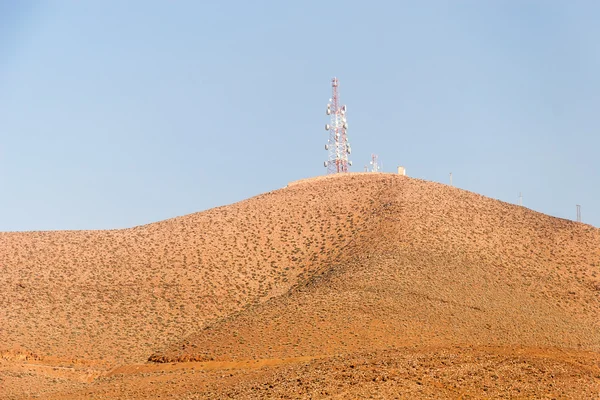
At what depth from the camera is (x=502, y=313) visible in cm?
4572

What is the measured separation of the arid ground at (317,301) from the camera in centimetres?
3266

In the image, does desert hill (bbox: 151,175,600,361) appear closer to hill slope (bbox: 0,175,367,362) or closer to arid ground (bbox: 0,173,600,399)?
arid ground (bbox: 0,173,600,399)

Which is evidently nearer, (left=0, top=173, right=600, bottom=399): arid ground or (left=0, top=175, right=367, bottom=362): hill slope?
(left=0, top=173, right=600, bottom=399): arid ground

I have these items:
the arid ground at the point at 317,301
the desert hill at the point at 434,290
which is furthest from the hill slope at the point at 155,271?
the desert hill at the point at 434,290

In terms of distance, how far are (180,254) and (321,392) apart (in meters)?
27.9

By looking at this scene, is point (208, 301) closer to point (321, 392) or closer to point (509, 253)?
point (509, 253)

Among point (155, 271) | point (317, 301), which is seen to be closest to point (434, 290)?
point (317, 301)

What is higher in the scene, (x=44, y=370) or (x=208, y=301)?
(x=208, y=301)

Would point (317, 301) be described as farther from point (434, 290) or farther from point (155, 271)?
point (155, 271)

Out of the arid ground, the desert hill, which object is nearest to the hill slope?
the arid ground

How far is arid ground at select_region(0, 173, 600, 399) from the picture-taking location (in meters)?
32.7

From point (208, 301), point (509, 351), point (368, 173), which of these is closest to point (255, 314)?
point (208, 301)

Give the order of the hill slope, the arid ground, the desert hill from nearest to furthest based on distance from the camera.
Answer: the arid ground, the desert hill, the hill slope

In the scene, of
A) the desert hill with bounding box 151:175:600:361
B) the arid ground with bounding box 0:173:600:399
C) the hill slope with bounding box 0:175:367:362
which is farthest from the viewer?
the hill slope with bounding box 0:175:367:362
